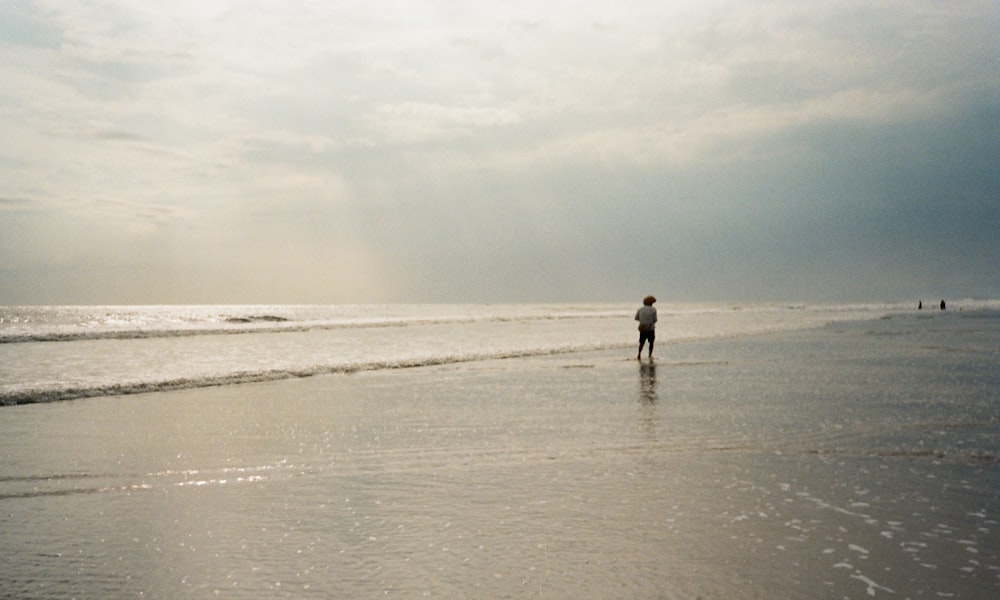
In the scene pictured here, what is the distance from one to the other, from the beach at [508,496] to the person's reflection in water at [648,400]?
97mm

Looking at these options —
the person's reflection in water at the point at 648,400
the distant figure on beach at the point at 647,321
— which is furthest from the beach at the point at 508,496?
the distant figure on beach at the point at 647,321

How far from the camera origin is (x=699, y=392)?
16766 millimetres

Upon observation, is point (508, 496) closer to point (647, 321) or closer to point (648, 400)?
point (648, 400)

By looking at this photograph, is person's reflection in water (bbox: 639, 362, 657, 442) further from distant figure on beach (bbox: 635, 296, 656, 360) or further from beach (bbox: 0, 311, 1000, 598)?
distant figure on beach (bbox: 635, 296, 656, 360)

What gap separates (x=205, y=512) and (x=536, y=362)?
18.8 m

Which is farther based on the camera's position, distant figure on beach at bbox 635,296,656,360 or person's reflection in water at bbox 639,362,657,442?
distant figure on beach at bbox 635,296,656,360

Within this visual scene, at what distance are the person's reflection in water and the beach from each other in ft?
0.32

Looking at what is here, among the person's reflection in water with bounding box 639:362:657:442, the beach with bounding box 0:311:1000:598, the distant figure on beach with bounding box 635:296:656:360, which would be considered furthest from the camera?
the distant figure on beach with bounding box 635:296:656:360

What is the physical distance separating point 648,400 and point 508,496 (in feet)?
26.8

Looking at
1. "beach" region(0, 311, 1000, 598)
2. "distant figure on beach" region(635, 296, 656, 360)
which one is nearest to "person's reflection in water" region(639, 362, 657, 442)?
"beach" region(0, 311, 1000, 598)

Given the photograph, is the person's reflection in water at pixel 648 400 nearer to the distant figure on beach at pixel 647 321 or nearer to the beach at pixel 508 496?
the beach at pixel 508 496

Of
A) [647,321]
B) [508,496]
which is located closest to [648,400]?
[508,496]

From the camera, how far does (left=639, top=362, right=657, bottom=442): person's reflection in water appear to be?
12.0 m

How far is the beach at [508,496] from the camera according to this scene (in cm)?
559
